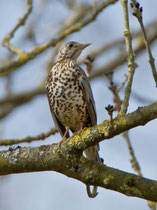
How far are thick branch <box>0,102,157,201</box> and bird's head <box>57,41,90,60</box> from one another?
298cm

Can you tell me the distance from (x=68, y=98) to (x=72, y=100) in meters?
0.06

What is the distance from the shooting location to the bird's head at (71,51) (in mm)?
6759

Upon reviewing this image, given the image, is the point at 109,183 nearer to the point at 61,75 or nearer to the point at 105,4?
the point at 61,75

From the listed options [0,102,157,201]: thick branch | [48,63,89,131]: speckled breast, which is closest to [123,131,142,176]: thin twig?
[48,63,89,131]: speckled breast

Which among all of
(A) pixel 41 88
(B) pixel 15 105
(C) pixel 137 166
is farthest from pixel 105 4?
(B) pixel 15 105

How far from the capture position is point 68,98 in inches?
221

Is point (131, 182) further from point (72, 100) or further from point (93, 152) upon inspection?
point (72, 100)

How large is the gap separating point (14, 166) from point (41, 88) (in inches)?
194

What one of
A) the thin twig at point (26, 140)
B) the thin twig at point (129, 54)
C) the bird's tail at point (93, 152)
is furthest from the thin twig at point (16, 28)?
the thin twig at point (129, 54)

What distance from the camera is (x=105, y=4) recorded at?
5.65 metres

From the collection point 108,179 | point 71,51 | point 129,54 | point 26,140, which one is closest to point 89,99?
point 26,140

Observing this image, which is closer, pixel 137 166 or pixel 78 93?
pixel 137 166

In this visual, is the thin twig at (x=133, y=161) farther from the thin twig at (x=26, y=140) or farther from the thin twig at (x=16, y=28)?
the thin twig at (x=16, y=28)

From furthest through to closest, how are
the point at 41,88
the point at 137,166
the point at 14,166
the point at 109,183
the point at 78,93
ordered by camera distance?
the point at 41,88, the point at 78,93, the point at 137,166, the point at 14,166, the point at 109,183
